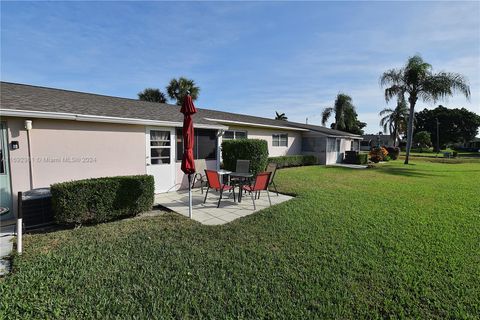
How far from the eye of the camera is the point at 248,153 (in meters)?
9.54

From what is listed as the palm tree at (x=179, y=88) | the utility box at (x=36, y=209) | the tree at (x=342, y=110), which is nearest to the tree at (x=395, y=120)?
the tree at (x=342, y=110)

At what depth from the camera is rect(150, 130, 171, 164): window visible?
8.34 metres

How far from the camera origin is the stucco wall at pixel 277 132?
54.0ft

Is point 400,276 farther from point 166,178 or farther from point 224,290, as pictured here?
point 166,178

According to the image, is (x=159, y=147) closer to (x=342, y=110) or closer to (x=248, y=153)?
(x=248, y=153)

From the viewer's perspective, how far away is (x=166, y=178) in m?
8.70

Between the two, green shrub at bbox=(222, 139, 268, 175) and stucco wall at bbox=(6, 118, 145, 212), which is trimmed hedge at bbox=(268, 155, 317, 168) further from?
stucco wall at bbox=(6, 118, 145, 212)

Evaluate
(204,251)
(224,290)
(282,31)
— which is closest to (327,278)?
(224,290)

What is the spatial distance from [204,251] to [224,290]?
3.64 feet

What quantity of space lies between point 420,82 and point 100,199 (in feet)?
87.1

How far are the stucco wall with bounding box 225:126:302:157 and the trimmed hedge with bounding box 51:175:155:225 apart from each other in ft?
32.2

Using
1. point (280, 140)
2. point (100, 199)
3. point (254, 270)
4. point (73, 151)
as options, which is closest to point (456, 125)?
point (280, 140)

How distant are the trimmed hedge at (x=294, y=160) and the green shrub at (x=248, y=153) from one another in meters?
6.74

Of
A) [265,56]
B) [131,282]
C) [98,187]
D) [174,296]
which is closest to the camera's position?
[174,296]
